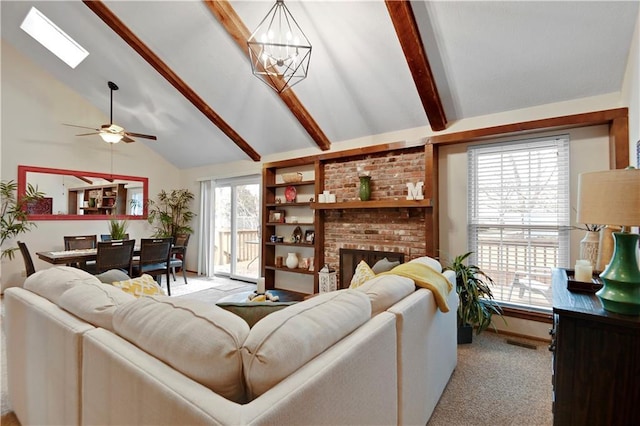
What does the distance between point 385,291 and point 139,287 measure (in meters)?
1.41

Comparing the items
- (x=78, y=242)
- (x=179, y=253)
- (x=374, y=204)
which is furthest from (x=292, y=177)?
(x=78, y=242)

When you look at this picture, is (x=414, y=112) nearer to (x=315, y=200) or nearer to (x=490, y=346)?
(x=315, y=200)

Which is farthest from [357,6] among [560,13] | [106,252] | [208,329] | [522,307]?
[106,252]

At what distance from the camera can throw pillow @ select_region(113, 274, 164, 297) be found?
1.74m

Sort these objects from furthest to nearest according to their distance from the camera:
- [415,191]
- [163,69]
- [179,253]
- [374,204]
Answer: [179,253] → [163,69] → [374,204] → [415,191]

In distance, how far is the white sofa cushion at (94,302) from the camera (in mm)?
1193

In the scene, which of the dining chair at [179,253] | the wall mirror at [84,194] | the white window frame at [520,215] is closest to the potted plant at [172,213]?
the wall mirror at [84,194]

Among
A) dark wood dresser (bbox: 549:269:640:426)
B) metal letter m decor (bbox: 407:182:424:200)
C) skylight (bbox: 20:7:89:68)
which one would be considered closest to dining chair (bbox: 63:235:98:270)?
skylight (bbox: 20:7:89:68)

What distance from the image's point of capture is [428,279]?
188 cm

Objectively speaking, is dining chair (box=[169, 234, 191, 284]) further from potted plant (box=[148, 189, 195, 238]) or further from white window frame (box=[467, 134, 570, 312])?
white window frame (box=[467, 134, 570, 312])

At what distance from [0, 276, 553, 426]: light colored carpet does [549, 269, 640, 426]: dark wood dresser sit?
0.57 m

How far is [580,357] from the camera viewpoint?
1.37m

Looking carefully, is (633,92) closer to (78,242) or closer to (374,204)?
(374,204)

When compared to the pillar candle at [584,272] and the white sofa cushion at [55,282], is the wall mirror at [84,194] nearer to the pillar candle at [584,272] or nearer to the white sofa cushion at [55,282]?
the white sofa cushion at [55,282]
